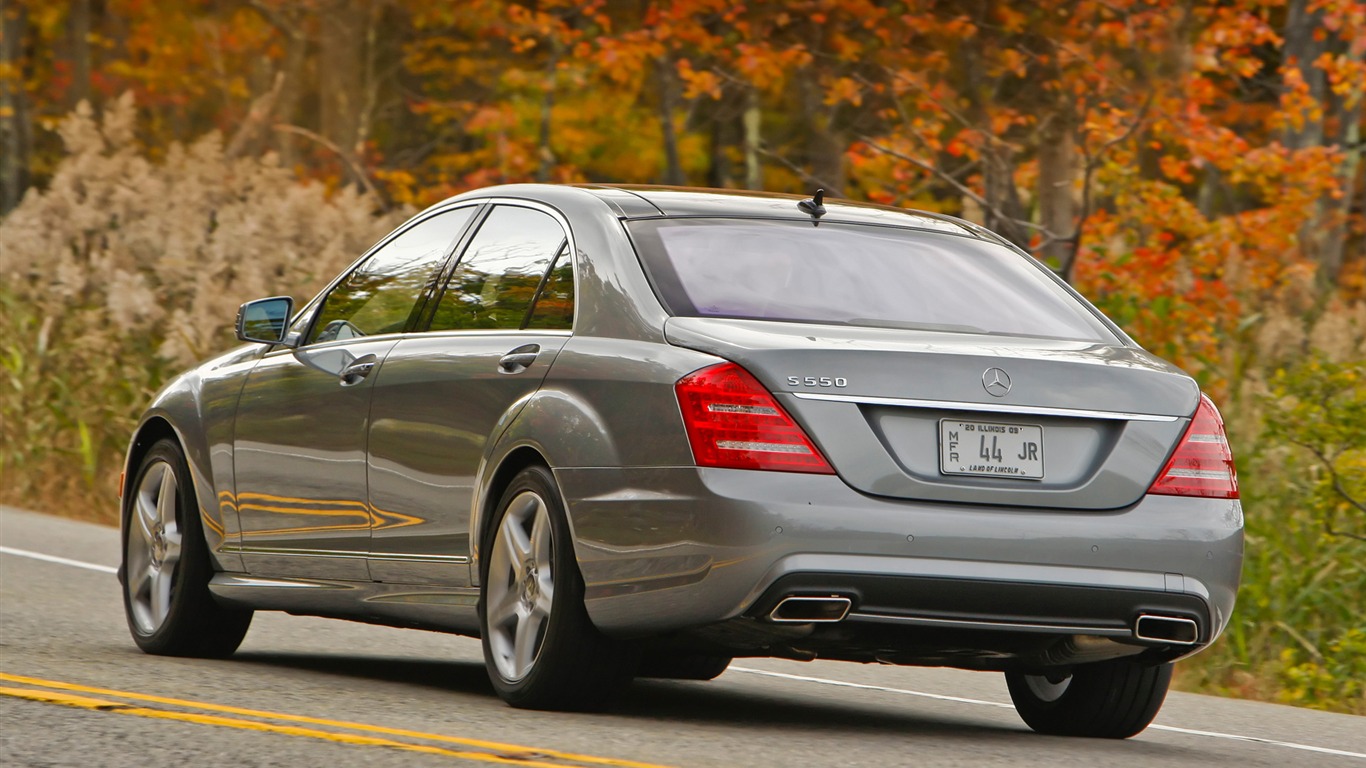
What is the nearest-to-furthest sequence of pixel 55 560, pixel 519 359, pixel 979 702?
pixel 519 359
pixel 979 702
pixel 55 560

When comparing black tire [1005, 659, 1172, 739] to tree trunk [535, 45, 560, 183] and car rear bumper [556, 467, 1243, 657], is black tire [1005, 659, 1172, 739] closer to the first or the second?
car rear bumper [556, 467, 1243, 657]

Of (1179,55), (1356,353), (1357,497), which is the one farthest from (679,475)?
(1179,55)

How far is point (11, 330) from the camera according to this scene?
16453 millimetres

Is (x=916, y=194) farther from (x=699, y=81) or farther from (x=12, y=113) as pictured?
(x=12, y=113)

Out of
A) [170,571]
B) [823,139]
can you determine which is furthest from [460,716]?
[823,139]

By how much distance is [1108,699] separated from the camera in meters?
6.95

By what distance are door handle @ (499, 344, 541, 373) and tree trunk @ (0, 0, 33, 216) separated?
2548cm

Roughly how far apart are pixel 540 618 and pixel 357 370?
1.46m

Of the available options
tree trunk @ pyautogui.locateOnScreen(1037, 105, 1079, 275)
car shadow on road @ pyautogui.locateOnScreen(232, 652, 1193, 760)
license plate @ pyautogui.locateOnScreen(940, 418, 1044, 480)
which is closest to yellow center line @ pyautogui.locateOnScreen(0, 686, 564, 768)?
car shadow on road @ pyautogui.locateOnScreen(232, 652, 1193, 760)

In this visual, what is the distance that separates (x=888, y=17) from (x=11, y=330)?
21.9ft

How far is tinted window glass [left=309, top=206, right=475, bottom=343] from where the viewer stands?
299 inches

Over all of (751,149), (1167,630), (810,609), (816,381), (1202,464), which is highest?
(816,381)

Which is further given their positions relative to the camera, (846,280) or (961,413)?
(846,280)

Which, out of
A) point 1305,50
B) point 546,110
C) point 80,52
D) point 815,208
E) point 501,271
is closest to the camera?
point 815,208
